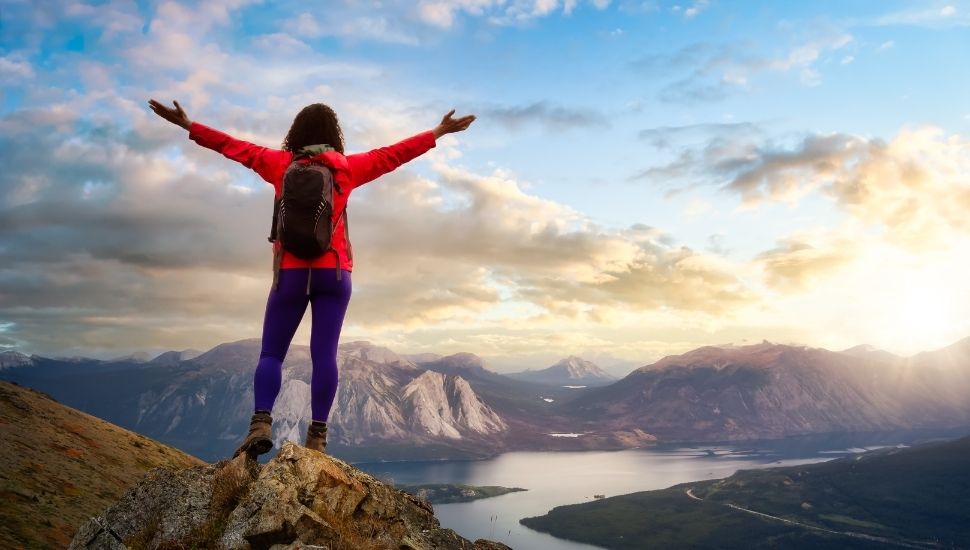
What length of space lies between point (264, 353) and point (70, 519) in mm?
7565

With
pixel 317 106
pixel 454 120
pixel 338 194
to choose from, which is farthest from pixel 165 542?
pixel 454 120

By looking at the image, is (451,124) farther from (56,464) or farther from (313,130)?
(56,464)

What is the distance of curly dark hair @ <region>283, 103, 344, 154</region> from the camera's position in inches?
401

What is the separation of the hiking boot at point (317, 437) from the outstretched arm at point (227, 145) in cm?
407

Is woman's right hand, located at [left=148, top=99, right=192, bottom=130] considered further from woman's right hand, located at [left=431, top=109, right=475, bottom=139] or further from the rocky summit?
the rocky summit

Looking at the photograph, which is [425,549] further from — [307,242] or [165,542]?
[307,242]

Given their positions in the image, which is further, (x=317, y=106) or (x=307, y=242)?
(x=317, y=106)

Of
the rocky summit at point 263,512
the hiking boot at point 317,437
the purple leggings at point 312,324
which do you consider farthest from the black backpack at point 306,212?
the rocky summit at point 263,512

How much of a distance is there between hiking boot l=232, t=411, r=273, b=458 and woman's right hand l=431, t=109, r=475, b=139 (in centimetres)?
559

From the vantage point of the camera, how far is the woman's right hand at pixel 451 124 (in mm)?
10797

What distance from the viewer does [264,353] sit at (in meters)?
9.75

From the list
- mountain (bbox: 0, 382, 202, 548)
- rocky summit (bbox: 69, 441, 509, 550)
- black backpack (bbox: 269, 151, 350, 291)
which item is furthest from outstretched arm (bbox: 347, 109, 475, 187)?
mountain (bbox: 0, 382, 202, 548)

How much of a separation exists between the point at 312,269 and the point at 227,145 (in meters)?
2.88

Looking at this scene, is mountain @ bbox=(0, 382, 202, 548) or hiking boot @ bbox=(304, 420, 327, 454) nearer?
hiking boot @ bbox=(304, 420, 327, 454)
